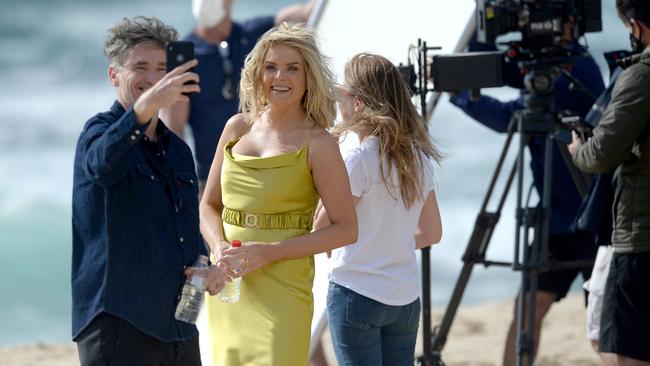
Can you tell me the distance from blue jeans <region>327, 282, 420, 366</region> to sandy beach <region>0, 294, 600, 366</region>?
278 cm

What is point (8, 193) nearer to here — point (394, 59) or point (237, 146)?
point (394, 59)

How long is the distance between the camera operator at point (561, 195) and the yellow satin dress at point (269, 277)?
176 cm

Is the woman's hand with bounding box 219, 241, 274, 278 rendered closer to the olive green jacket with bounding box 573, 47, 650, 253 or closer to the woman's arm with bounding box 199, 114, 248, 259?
the woman's arm with bounding box 199, 114, 248, 259

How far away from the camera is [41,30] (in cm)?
1822

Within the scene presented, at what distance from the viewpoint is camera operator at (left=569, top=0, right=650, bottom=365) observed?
346 cm

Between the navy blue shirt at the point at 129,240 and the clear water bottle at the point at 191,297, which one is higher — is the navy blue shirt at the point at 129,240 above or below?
above

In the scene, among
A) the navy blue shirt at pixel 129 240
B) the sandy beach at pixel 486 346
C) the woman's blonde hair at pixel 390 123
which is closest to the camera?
the navy blue shirt at pixel 129 240

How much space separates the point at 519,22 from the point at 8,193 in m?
10.7

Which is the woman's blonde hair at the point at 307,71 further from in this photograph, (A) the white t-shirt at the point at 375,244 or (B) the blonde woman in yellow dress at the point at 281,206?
(A) the white t-shirt at the point at 375,244

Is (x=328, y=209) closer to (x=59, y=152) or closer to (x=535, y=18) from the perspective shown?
(x=535, y=18)

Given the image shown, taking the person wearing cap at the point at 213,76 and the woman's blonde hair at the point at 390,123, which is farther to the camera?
the person wearing cap at the point at 213,76

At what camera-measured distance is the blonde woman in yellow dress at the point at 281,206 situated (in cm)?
294

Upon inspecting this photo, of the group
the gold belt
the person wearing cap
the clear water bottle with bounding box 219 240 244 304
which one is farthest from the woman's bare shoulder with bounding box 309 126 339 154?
the person wearing cap

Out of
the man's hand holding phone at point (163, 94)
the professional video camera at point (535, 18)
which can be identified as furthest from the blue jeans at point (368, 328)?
the professional video camera at point (535, 18)
